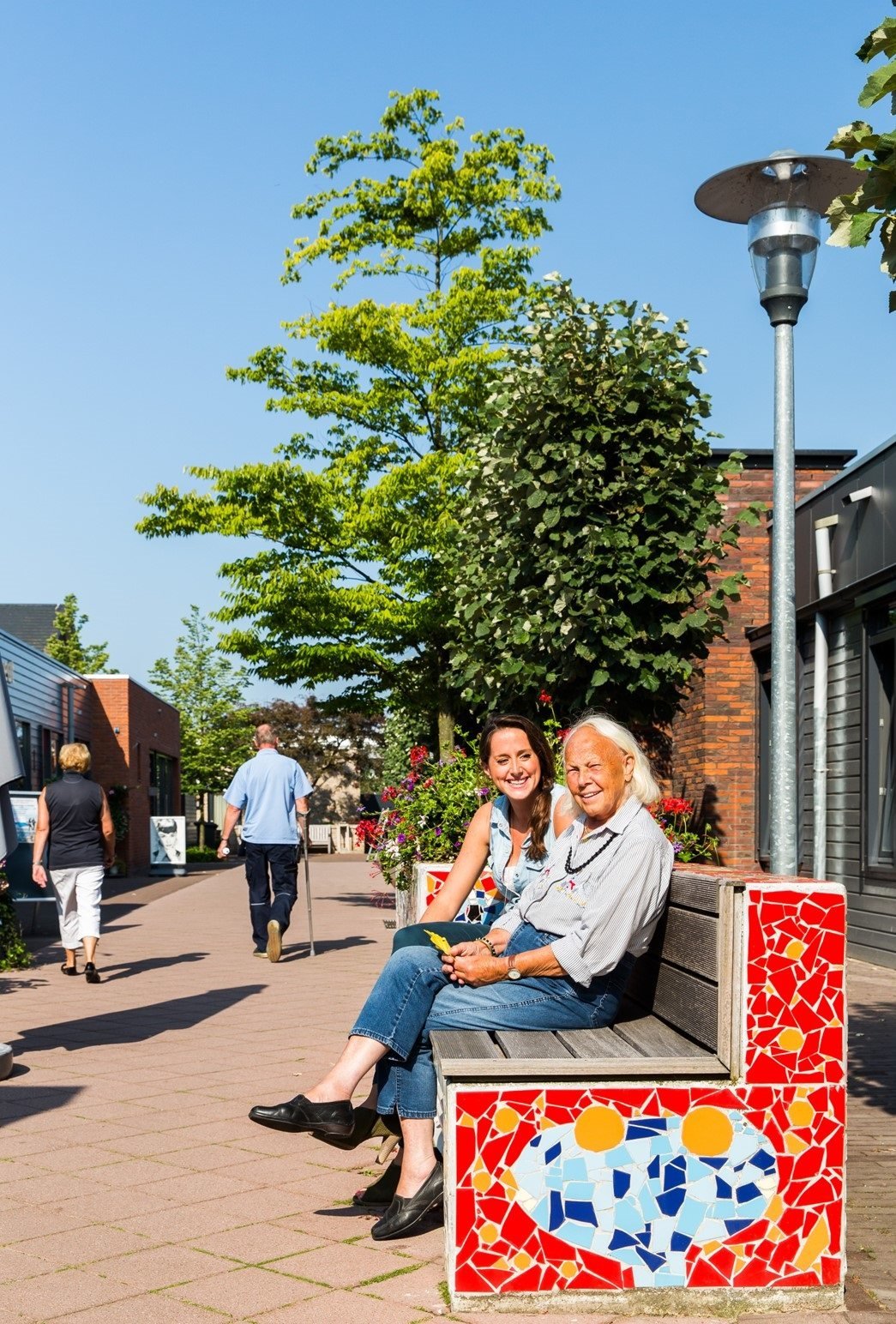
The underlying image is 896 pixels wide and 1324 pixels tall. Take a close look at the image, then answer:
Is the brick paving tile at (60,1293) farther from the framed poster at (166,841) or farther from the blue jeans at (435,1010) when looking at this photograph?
the framed poster at (166,841)

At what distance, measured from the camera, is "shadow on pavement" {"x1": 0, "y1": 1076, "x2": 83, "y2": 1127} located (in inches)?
254

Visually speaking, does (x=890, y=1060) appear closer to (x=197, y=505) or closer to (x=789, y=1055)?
(x=789, y=1055)

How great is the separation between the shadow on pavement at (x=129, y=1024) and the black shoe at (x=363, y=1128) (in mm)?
3916

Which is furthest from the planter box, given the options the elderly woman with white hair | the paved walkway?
the elderly woman with white hair

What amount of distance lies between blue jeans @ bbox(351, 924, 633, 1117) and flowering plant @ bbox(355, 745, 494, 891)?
647 cm

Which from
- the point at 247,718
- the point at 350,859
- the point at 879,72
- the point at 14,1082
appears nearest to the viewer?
the point at 879,72

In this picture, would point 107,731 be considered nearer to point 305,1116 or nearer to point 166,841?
point 166,841

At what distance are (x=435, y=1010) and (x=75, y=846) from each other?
24.9 feet

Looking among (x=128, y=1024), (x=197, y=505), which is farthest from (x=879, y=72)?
(x=197, y=505)

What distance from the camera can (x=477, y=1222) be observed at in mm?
3971

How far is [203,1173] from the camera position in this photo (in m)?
5.38

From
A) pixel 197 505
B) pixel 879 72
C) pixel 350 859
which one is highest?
pixel 197 505

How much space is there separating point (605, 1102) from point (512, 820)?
1.61m

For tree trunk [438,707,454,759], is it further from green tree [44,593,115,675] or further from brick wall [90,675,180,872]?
green tree [44,593,115,675]
